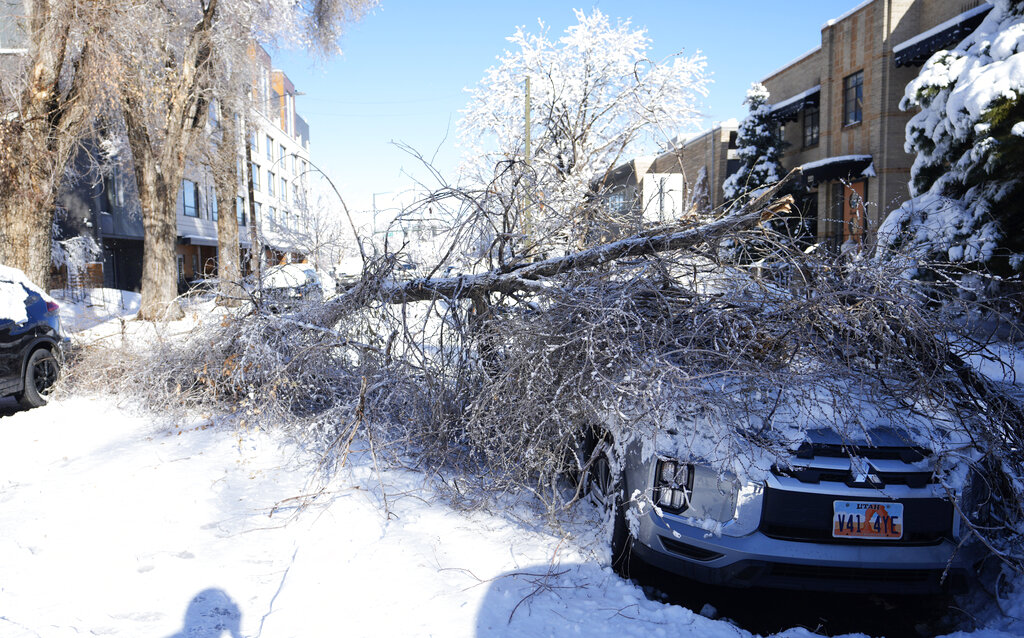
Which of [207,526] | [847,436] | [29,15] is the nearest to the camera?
[847,436]

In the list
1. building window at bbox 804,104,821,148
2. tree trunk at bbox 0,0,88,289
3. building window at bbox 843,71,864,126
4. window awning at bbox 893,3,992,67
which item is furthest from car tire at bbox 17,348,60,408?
building window at bbox 804,104,821,148

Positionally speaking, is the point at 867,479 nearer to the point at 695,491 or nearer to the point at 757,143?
the point at 695,491

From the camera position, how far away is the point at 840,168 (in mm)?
20500

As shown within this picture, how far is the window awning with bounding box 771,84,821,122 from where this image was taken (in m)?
22.7

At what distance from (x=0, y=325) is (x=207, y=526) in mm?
4416

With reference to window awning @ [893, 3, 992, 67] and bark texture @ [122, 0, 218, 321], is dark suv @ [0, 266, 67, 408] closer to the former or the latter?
bark texture @ [122, 0, 218, 321]

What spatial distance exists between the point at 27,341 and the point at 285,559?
535 cm

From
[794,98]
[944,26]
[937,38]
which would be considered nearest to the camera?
[944,26]

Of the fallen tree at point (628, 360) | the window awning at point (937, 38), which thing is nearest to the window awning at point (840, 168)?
the window awning at point (937, 38)

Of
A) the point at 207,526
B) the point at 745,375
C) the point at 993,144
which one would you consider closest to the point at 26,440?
the point at 207,526

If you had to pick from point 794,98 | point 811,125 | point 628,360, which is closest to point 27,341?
point 628,360

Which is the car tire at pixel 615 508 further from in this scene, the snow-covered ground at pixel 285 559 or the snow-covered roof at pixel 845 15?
the snow-covered roof at pixel 845 15

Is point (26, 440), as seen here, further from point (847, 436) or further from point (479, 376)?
point (847, 436)

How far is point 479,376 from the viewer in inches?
187
